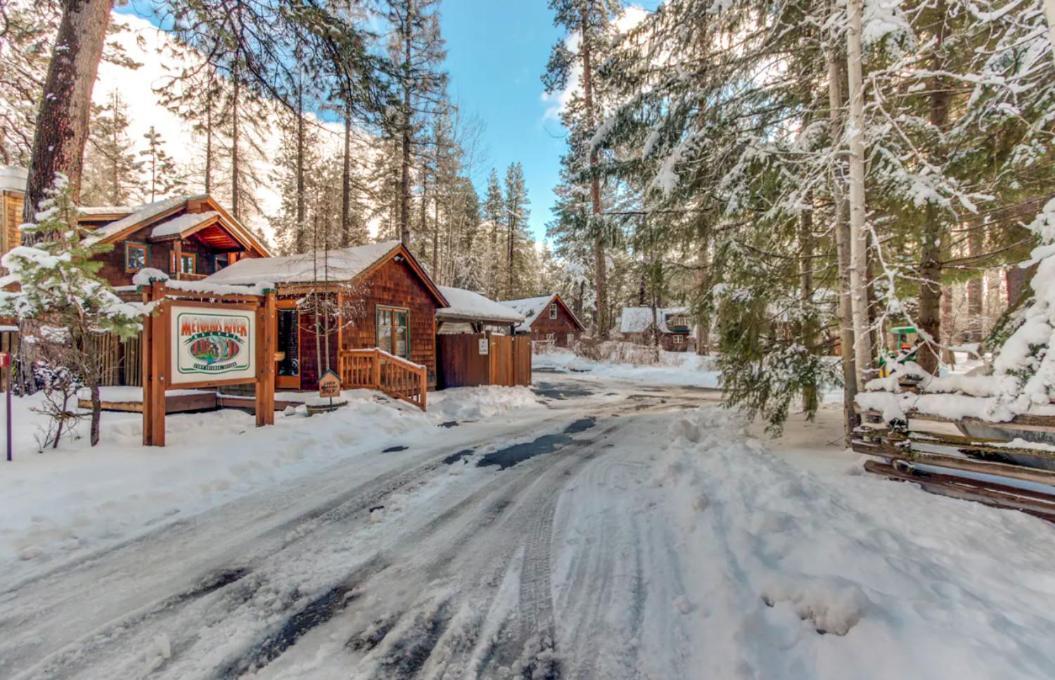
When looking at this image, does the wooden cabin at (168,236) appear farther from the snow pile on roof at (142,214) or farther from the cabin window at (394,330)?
the cabin window at (394,330)

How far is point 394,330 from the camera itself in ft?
46.0

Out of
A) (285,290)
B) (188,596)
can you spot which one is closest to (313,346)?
(285,290)

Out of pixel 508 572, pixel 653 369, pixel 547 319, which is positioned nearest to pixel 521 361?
pixel 653 369

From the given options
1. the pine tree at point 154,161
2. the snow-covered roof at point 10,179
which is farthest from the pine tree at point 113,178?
the snow-covered roof at point 10,179

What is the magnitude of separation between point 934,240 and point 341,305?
11.3 meters

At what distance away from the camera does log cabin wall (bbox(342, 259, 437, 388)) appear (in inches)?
486

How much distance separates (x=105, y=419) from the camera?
6.73 metres

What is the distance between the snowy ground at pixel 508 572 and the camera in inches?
80.4

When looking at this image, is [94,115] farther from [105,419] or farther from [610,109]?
[610,109]

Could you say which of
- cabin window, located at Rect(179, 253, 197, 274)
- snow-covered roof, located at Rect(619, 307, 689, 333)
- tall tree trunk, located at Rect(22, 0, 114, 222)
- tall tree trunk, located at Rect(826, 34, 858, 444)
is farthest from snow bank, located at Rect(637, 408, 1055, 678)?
snow-covered roof, located at Rect(619, 307, 689, 333)

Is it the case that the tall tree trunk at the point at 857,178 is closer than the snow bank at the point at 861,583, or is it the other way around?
the snow bank at the point at 861,583

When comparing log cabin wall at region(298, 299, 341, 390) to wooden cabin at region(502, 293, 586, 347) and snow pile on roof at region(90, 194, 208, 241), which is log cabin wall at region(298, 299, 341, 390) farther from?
wooden cabin at region(502, 293, 586, 347)

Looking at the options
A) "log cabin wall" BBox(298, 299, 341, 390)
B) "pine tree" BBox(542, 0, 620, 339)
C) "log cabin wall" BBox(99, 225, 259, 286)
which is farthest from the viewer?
"pine tree" BBox(542, 0, 620, 339)

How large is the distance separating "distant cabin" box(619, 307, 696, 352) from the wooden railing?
96.7ft
